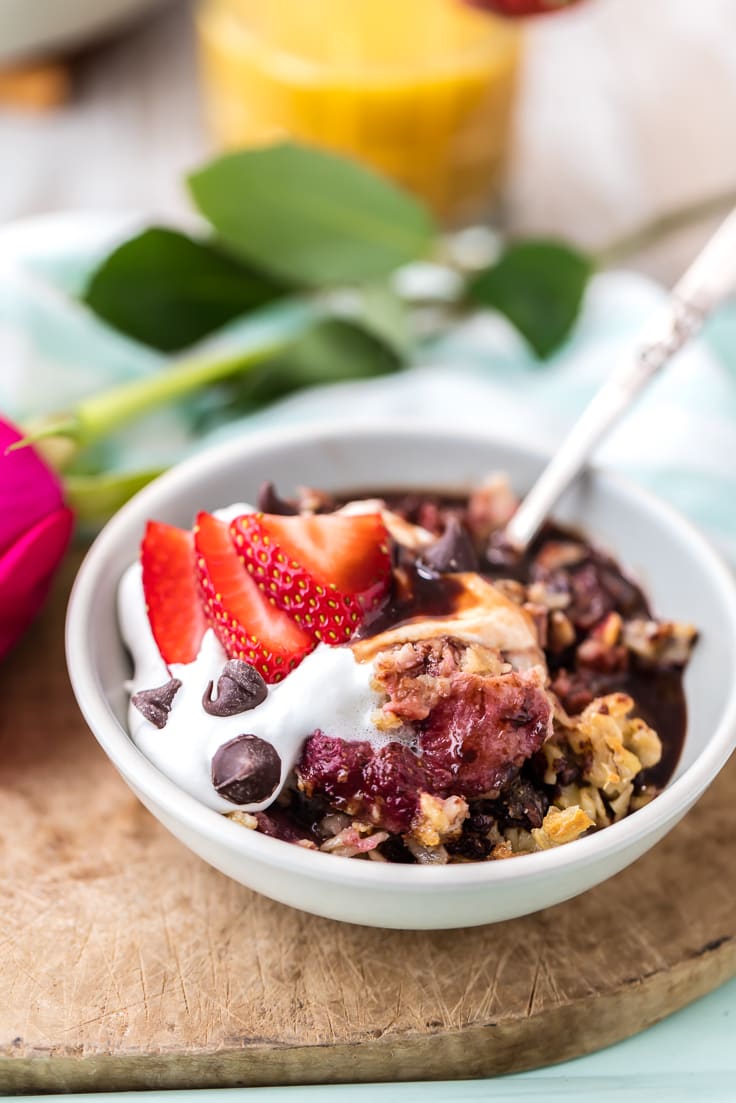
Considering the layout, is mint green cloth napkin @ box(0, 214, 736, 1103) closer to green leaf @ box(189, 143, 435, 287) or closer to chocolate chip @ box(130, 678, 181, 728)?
green leaf @ box(189, 143, 435, 287)

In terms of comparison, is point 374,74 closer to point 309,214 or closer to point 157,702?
point 309,214

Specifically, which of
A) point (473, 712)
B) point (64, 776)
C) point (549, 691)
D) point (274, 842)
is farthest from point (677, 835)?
point (64, 776)

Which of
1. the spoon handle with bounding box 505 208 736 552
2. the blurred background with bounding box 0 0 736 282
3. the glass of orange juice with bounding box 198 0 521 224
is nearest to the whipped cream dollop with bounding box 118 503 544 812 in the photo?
the spoon handle with bounding box 505 208 736 552

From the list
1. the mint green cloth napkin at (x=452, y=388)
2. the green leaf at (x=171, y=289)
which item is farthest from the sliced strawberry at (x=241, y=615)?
the green leaf at (x=171, y=289)

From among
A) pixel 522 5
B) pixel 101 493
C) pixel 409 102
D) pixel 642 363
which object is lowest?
pixel 101 493

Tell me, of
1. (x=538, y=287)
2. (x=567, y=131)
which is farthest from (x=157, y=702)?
(x=567, y=131)

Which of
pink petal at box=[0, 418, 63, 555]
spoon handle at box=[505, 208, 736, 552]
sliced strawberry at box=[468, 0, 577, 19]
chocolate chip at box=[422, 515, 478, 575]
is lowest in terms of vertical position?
pink petal at box=[0, 418, 63, 555]
